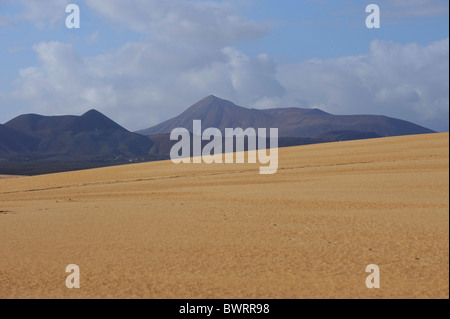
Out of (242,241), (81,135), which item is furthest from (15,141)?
(242,241)

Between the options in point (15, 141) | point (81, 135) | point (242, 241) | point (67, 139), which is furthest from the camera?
point (81, 135)

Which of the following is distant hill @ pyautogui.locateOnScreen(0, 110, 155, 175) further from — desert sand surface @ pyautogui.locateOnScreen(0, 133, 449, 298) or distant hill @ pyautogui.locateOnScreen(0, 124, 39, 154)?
desert sand surface @ pyautogui.locateOnScreen(0, 133, 449, 298)

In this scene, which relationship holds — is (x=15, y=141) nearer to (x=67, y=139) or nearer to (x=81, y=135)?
(x=67, y=139)

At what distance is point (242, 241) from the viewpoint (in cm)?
925

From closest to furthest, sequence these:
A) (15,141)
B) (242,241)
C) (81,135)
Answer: (242,241) < (15,141) < (81,135)

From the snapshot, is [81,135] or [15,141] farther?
[81,135]

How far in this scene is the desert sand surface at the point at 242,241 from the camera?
6.62m

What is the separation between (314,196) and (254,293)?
7452 millimetres

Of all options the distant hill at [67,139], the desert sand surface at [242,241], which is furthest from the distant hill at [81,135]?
the desert sand surface at [242,241]

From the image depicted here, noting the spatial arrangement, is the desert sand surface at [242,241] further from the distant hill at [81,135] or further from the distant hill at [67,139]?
the distant hill at [67,139]

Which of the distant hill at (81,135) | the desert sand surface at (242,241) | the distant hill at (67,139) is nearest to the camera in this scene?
the desert sand surface at (242,241)

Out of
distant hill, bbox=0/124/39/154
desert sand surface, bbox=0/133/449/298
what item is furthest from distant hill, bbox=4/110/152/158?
desert sand surface, bbox=0/133/449/298
